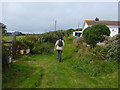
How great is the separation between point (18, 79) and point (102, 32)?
6.46 meters

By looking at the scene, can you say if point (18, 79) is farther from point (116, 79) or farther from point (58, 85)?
point (116, 79)

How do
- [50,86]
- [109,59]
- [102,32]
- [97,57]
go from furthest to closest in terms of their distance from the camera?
[102,32] → [97,57] → [109,59] → [50,86]

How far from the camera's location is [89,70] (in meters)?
4.44

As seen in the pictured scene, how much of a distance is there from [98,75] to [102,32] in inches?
167

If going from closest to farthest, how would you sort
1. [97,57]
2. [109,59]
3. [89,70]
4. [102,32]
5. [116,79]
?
1. [116,79]
2. [89,70]
3. [109,59]
4. [97,57]
5. [102,32]

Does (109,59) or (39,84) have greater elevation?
(109,59)

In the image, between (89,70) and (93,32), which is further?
(93,32)

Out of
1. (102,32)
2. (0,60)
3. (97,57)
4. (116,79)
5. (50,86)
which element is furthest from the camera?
(102,32)

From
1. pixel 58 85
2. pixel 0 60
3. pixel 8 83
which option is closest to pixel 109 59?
pixel 58 85

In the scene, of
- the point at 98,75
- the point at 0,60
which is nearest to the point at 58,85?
the point at 98,75

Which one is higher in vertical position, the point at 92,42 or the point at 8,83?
the point at 92,42

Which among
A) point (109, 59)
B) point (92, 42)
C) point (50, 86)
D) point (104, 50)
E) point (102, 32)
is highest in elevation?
point (102, 32)

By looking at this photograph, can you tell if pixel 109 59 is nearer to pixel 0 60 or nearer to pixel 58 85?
pixel 58 85

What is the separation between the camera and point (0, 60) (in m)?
3.75
